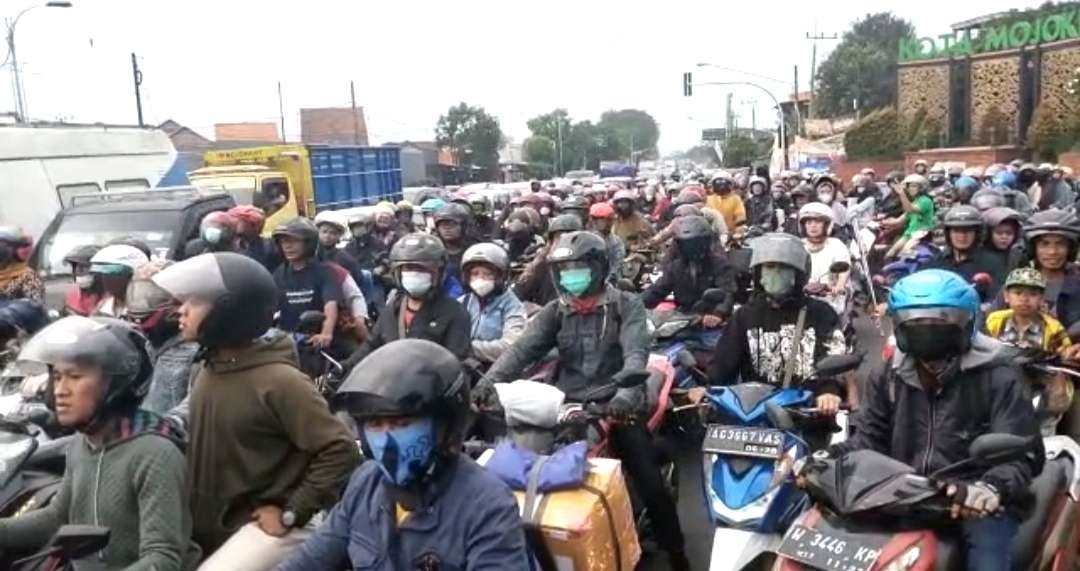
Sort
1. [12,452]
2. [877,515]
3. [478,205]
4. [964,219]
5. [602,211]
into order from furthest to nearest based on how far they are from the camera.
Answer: [478,205] < [602,211] < [964,219] < [12,452] < [877,515]

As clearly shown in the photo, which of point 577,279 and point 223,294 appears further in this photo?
point 577,279

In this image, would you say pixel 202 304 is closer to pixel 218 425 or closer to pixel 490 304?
pixel 218 425

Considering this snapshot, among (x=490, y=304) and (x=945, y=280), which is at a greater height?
(x=945, y=280)

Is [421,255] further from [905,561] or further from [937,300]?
[905,561]

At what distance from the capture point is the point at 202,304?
3756 millimetres

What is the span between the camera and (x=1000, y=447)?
3297 mm

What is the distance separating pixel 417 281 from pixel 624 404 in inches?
72.4

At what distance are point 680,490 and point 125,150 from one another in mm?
11430

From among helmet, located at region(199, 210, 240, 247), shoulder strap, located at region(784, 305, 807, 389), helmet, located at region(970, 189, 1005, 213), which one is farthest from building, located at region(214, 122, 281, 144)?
shoulder strap, located at region(784, 305, 807, 389)

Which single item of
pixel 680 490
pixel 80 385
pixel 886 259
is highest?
pixel 80 385

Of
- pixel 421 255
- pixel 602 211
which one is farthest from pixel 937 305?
pixel 602 211

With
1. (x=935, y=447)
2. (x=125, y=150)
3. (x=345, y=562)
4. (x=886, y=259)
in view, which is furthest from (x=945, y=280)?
(x=125, y=150)

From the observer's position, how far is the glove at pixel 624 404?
16.1ft

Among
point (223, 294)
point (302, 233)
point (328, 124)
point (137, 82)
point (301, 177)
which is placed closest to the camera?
point (223, 294)
